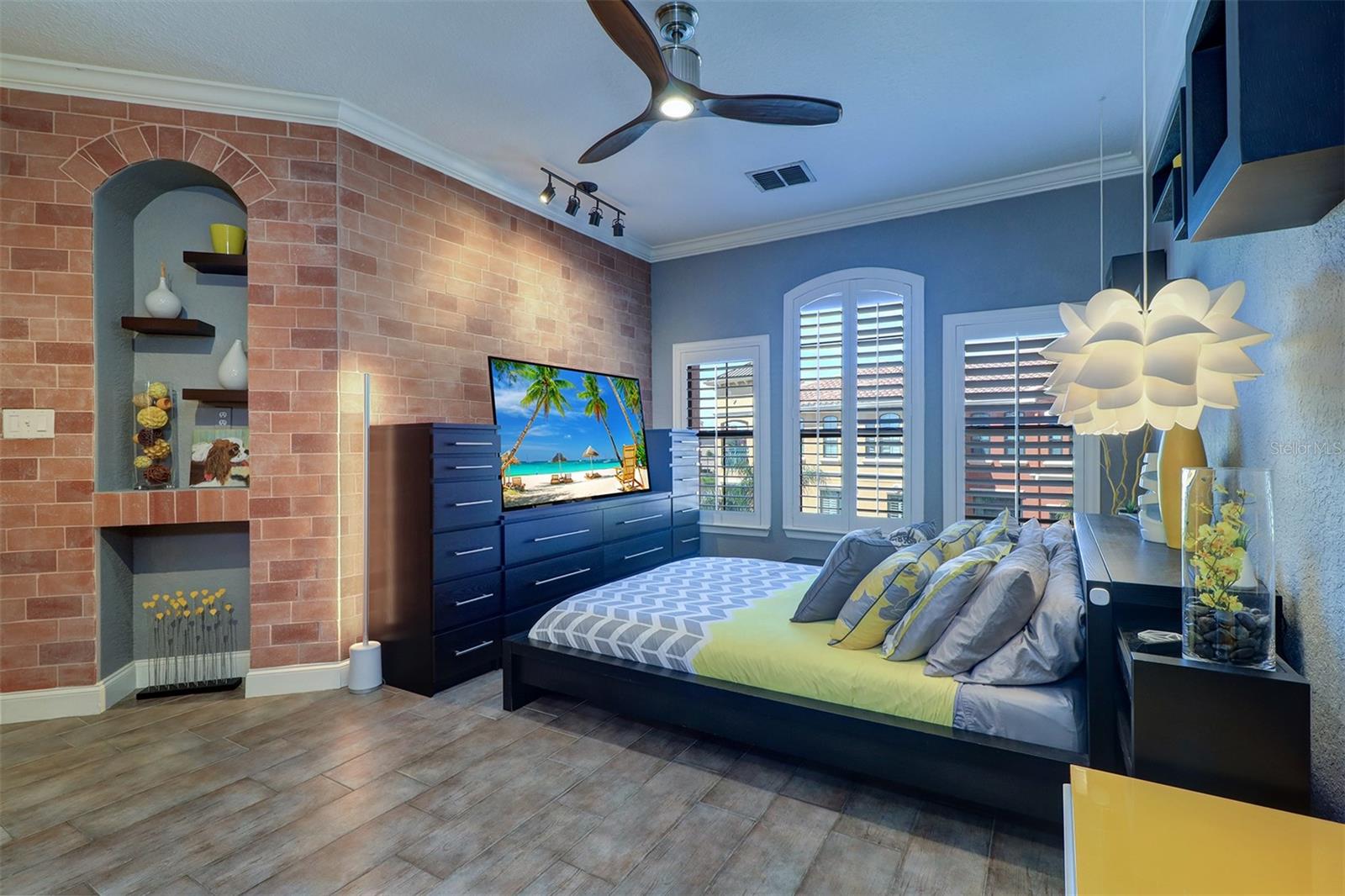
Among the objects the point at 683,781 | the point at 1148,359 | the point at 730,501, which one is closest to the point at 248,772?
the point at 683,781

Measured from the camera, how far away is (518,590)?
370cm

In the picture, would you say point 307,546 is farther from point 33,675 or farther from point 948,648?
point 948,648

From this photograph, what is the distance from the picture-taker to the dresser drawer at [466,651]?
3.19m

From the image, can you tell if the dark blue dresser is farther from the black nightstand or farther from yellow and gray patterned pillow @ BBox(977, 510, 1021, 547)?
the black nightstand

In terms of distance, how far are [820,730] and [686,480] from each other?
3223mm

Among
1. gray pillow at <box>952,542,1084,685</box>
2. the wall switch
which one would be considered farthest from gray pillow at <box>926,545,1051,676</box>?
the wall switch

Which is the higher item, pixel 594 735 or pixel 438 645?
pixel 438 645

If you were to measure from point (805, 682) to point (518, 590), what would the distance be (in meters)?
2.01

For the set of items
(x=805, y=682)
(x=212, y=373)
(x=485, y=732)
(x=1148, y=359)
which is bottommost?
(x=485, y=732)

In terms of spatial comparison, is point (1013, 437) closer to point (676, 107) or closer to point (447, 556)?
point (676, 107)

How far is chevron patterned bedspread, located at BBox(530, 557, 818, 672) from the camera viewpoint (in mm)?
2574

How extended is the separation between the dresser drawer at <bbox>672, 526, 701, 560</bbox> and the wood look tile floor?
236 centimetres

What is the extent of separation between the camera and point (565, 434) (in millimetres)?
4297

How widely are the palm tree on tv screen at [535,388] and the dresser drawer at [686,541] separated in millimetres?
1526
